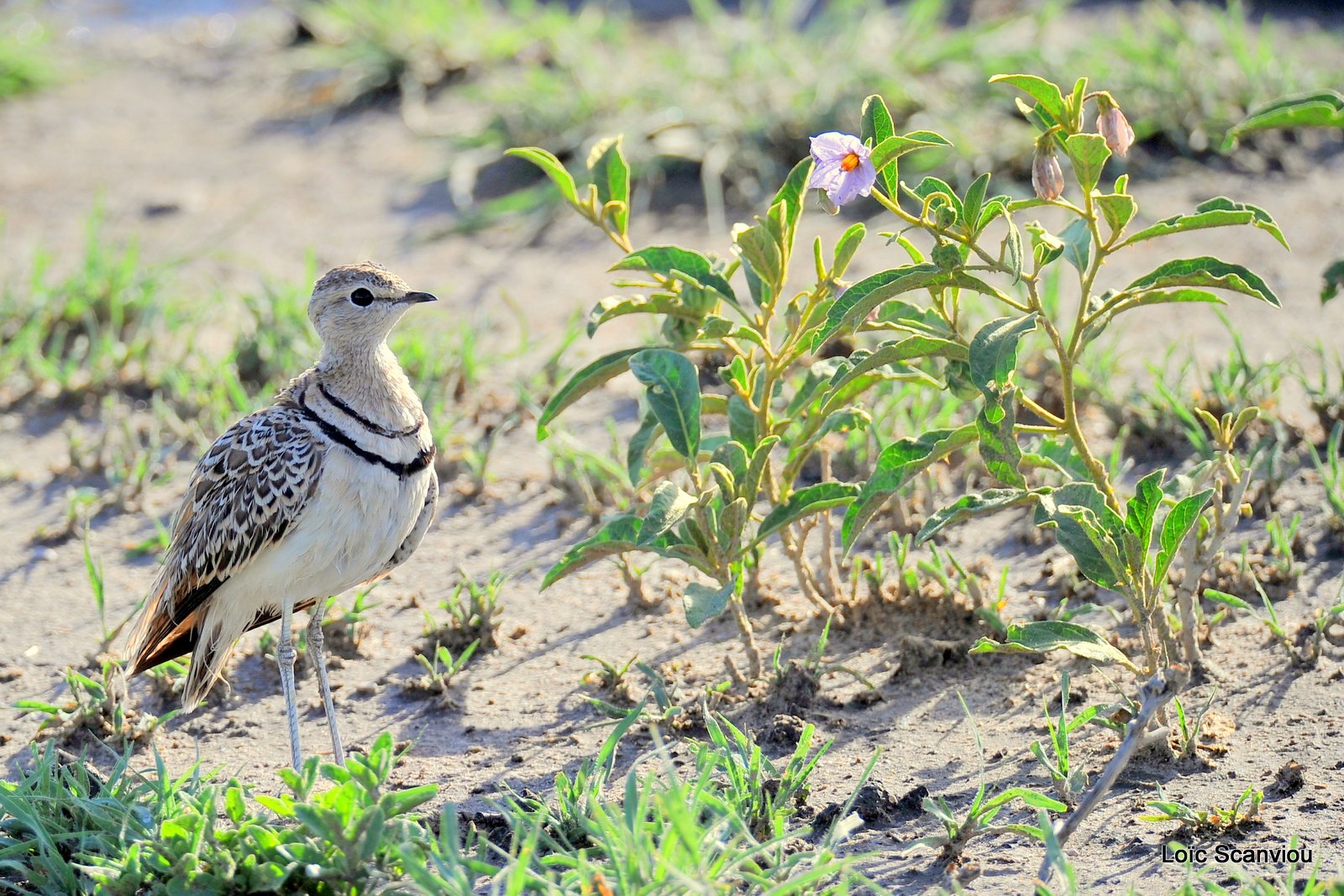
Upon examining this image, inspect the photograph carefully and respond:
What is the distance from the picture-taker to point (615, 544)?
347 cm

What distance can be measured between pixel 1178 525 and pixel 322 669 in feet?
7.01

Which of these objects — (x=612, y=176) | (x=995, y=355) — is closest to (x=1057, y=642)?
(x=995, y=355)

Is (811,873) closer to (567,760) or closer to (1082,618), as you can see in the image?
(567,760)

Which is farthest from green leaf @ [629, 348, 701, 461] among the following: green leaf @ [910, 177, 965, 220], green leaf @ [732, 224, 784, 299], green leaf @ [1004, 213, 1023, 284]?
green leaf @ [1004, 213, 1023, 284]

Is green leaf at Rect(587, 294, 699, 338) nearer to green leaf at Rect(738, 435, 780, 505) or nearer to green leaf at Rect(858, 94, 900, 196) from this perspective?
green leaf at Rect(738, 435, 780, 505)

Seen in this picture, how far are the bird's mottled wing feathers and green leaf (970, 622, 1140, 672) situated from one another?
169cm

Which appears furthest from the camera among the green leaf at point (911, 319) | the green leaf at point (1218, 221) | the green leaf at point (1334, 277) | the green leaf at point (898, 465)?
the green leaf at point (1334, 277)

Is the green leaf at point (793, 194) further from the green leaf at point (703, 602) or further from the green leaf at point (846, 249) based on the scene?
the green leaf at point (703, 602)

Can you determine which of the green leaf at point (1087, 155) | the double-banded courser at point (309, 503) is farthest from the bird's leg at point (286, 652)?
the green leaf at point (1087, 155)

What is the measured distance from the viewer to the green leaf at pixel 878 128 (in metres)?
3.15

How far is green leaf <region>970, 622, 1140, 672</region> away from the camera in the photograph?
10.3 ft

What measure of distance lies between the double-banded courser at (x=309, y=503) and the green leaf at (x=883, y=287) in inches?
46.9

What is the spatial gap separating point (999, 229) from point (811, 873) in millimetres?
4306

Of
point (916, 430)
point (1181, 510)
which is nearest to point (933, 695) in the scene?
point (1181, 510)
